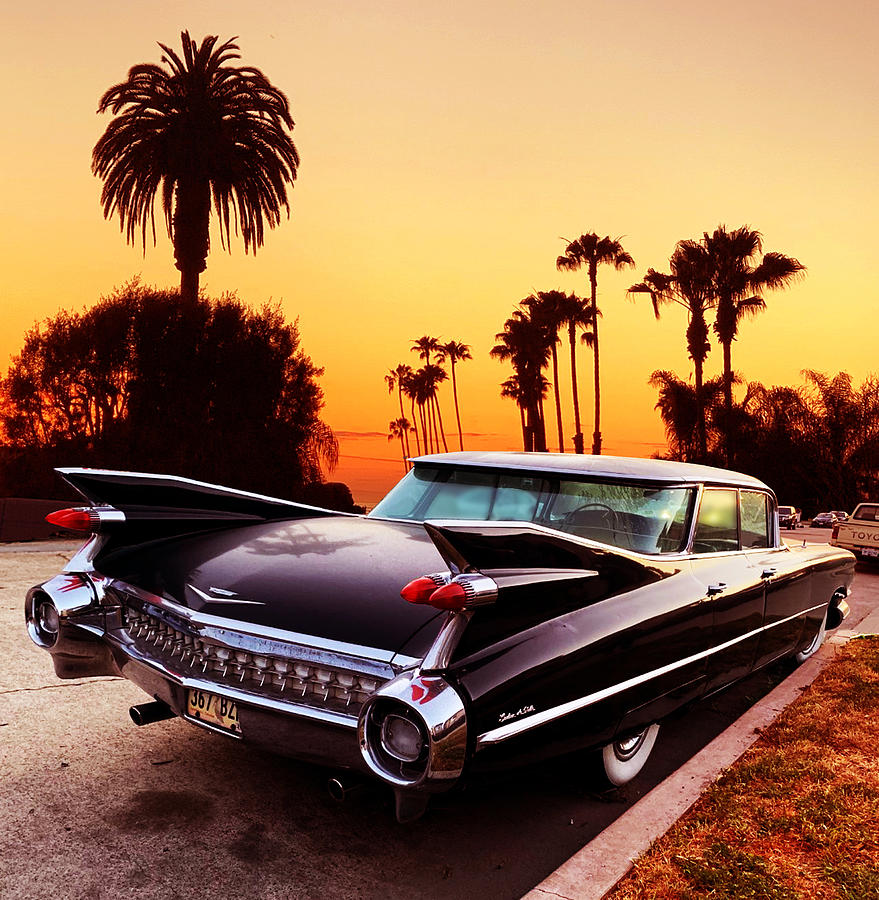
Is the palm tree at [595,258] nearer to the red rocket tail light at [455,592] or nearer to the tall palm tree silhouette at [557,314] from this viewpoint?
the tall palm tree silhouette at [557,314]

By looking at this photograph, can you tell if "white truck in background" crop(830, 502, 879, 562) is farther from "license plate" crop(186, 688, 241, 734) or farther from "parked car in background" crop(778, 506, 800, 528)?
"license plate" crop(186, 688, 241, 734)

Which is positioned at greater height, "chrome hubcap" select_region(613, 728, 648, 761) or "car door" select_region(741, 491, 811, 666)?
"car door" select_region(741, 491, 811, 666)

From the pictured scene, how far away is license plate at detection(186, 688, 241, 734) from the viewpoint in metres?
3.11

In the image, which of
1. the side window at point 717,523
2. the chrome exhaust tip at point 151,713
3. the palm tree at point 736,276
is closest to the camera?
the chrome exhaust tip at point 151,713

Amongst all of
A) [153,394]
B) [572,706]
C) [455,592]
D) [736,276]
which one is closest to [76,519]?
[455,592]

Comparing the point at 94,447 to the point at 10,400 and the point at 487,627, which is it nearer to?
the point at 10,400

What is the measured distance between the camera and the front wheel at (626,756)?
373 cm

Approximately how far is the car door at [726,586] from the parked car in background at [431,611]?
0.02 metres

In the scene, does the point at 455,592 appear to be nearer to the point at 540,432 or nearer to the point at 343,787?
the point at 343,787

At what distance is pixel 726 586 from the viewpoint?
4336 mm

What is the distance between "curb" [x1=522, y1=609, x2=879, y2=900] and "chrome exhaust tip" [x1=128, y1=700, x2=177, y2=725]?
162 centimetres

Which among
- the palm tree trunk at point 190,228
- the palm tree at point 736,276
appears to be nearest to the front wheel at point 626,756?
the palm tree trunk at point 190,228

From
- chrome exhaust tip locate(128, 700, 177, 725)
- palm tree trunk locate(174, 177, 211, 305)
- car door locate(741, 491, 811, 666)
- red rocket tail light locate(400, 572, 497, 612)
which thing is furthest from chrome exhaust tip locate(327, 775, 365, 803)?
palm tree trunk locate(174, 177, 211, 305)

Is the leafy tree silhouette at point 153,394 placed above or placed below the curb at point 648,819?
above
